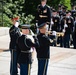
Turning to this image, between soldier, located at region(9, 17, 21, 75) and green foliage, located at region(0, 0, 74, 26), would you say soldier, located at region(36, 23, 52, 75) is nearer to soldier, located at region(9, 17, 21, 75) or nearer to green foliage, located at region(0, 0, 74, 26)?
soldier, located at region(9, 17, 21, 75)

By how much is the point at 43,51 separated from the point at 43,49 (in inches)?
2.0

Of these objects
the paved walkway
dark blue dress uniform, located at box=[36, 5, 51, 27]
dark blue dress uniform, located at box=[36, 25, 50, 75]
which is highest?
dark blue dress uniform, located at box=[36, 5, 51, 27]

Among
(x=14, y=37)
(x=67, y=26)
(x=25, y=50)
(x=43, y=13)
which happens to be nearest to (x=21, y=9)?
(x=67, y=26)

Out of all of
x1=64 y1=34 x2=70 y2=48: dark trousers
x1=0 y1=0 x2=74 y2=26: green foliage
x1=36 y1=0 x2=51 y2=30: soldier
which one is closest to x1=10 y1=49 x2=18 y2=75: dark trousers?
x1=36 y1=0 x2=51 y2=30: soldier

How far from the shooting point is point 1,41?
15273 millimetres

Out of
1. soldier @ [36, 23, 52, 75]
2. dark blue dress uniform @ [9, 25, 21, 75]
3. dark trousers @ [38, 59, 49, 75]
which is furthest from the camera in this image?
dark blue dress uniform @ [9, 25, 21, 75]

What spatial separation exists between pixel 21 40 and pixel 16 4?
1444 cm

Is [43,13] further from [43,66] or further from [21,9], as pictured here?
[21,9]

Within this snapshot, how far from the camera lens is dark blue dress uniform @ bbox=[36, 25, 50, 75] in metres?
7.58

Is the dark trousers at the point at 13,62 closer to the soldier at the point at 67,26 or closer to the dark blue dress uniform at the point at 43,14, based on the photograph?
the dark blue dress uniform at the point at 43,14

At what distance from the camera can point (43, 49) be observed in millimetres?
7660

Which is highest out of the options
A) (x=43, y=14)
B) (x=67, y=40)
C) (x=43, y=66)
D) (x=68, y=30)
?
(x=43, y=14)

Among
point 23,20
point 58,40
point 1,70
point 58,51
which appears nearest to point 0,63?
point 1,70

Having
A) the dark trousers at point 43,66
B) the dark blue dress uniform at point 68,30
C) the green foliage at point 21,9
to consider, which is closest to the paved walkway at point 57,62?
the dark trousers at point 43,66
